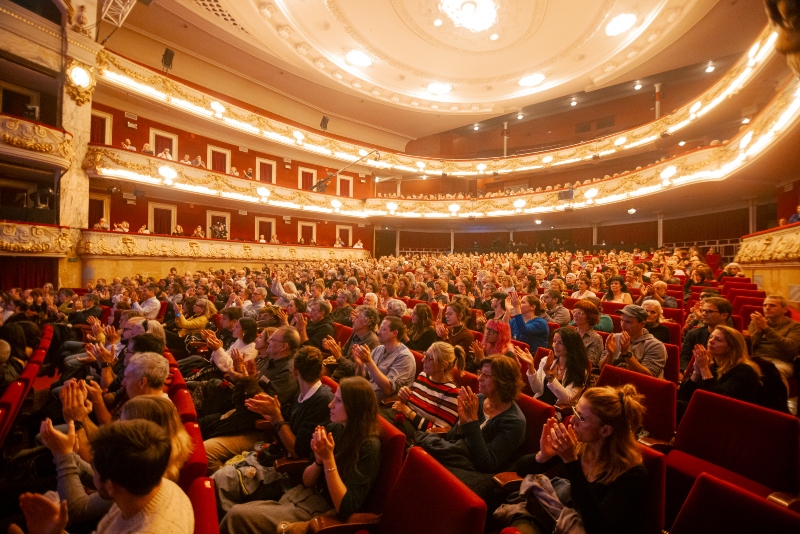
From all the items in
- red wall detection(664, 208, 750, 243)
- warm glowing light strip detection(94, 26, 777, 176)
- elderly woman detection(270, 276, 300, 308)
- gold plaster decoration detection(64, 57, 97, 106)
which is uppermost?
warm glowing light strip detection(94, 26, 777, 176)

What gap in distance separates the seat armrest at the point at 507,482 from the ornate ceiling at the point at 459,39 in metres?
13.6

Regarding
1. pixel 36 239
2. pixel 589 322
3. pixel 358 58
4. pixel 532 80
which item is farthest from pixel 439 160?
pixel 589 322

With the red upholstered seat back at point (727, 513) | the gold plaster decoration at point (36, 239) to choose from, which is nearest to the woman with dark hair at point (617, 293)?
the red upholstered seat back at point (727, 513)

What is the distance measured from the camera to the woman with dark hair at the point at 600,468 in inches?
52.8

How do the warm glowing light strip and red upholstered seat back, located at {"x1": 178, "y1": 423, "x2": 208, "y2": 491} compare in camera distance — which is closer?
red upholstered seat back, located at {"x1": 178, "y1": 423, "x2": 208, "y2": 491}

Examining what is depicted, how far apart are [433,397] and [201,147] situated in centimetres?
1512

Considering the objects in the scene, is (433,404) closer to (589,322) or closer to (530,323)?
(589,322)

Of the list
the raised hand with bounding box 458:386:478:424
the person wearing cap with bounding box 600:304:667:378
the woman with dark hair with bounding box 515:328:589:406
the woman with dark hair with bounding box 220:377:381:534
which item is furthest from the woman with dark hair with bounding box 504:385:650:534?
the person wearing cap with bounding box 600:304:667:378

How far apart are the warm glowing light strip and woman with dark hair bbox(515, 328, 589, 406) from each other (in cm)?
890

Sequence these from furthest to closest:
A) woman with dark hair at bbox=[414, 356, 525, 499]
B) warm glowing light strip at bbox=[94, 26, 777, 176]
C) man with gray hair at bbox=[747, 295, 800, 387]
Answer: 1. warm glowing light strip at bbox=[94, 26, 777, 176]
2. man with gray hair at bbox=[747, 295, 800, 387]
3. woman with dark hair at bbox=[414, 356, 525, 499]

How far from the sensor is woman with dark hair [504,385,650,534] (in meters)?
1.34

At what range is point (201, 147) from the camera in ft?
47.5

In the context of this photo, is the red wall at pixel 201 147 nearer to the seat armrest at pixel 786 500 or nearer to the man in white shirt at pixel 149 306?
the man in white shirt at pixel 149 306

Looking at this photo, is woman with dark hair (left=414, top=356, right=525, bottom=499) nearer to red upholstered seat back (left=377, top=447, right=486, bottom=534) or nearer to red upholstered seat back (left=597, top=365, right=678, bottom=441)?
red upholstered seat back (left=377, top=447, right=486, bottom=534)
